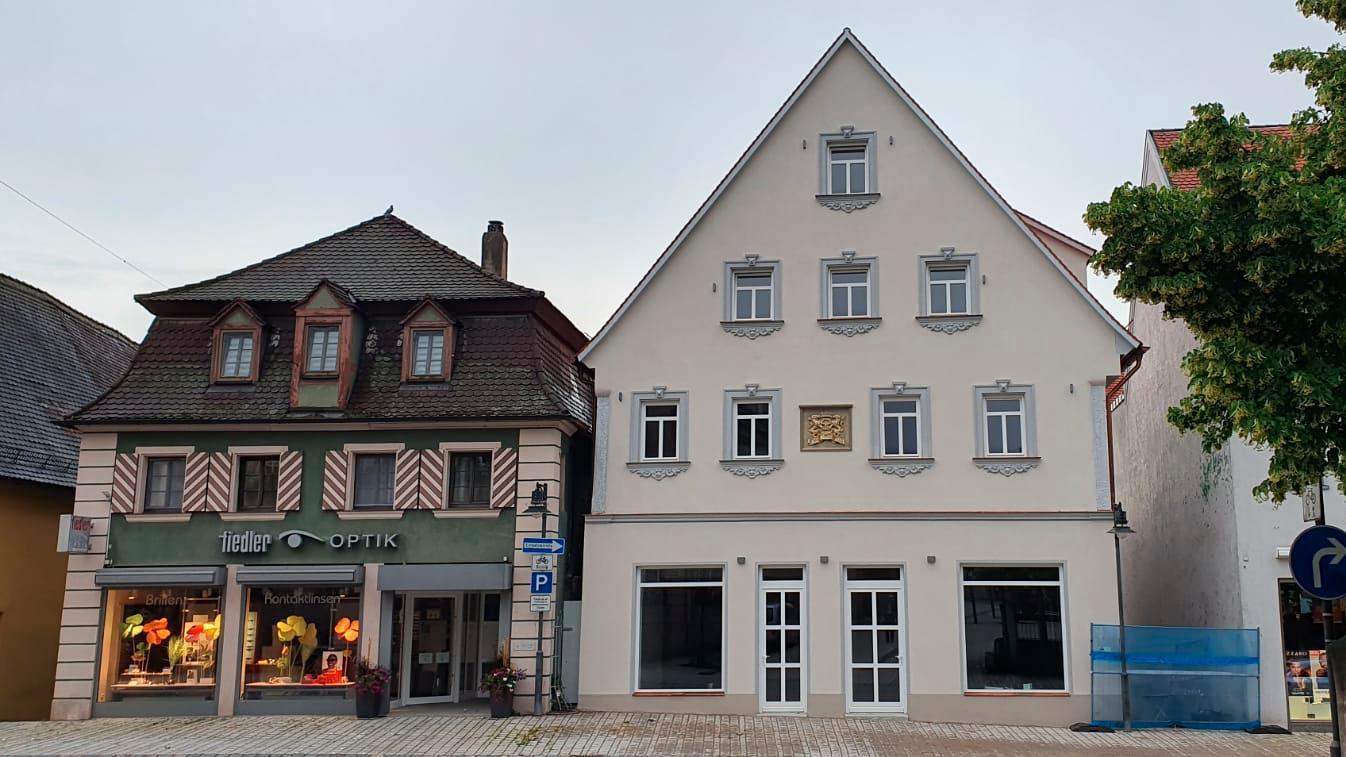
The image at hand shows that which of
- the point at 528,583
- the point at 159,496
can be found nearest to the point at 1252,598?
the point at 528,583

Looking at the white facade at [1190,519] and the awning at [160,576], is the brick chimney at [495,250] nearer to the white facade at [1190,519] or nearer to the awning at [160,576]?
the awning at [160,576]

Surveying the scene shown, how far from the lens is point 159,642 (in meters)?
21.8

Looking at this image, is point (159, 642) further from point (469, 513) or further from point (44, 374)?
point (44, 374)

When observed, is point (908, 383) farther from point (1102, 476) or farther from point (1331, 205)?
point (1331, 205)

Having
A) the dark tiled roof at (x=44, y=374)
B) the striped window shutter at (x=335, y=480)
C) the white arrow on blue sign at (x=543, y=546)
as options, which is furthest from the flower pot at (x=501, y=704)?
the dark tiled roof at (x=44, y=374)

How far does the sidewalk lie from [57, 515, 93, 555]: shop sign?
304 centimetres

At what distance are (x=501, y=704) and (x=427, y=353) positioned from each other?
22.0 ft

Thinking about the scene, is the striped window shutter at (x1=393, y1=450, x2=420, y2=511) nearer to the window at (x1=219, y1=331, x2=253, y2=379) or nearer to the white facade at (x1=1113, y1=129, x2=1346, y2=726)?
the window at (x1=219, y1=331, x2=253, y2=379)

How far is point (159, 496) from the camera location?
22.2 meters

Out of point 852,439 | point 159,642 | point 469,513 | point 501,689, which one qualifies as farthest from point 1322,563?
point 159,642

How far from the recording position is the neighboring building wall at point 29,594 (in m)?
24.5

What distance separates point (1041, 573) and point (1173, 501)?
4.78 meters

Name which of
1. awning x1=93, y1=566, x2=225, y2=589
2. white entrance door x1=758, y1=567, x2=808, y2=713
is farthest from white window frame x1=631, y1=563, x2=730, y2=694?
awning x1=93, y1=566, x2=225, y2=589

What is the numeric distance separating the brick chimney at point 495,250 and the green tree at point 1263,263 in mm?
17033
